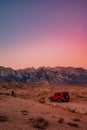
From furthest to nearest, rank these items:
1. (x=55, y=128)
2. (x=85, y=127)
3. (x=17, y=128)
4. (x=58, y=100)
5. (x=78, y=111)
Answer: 1. (x=58, y=100)
2. (x=78, y=111)
3. (x=85, y=127)
4. (x=55, y=128)
5. (x=17, y=128)

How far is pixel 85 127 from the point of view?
19.8m

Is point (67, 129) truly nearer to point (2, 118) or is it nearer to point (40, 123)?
point (40, 123)

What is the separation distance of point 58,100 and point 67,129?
26.6 meters

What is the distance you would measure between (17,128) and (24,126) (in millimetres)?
886

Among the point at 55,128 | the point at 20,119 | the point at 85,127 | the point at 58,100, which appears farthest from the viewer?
the point at 58,100

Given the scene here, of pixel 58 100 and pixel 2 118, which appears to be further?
pixel 58 100

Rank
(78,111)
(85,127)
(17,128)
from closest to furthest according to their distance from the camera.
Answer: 1. (17,128)
2. (85,127)
3. (78,111)

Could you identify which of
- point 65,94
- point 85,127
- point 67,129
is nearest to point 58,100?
point 65,94

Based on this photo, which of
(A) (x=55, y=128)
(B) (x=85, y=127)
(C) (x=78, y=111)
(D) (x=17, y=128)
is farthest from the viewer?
(C) (x=78, y=111)

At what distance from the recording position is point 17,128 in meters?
15.1

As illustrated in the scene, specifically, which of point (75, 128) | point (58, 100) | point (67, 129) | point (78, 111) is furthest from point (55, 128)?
point (58, 100)

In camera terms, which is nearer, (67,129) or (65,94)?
(67,129)

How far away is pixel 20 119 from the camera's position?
711 inches

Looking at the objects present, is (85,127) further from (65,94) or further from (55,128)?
(65,94)
